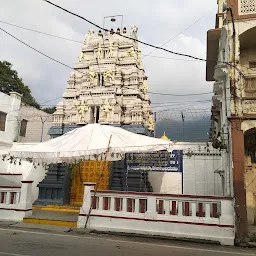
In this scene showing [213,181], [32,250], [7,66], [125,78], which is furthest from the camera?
[7,66]

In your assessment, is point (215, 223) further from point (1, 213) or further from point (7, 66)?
point (7, 66)

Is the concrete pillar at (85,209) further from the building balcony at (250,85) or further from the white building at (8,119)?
the white building at (8,119)

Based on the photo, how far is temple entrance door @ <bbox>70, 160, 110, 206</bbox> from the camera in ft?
43.9

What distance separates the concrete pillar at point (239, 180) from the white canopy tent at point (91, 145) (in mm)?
2349

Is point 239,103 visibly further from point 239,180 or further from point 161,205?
point 161,205

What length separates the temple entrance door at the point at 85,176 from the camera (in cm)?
1337

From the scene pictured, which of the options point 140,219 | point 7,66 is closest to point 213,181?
point 140,219

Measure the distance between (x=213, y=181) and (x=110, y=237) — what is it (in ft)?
21.4

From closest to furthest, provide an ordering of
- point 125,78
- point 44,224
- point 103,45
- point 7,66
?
point 44,224
point 125,78
point 103,45
point 7,66

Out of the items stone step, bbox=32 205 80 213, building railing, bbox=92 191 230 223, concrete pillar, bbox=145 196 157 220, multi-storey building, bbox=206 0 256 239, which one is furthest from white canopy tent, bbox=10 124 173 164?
stone step, bbox=32 205 80 213

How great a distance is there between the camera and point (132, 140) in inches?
398

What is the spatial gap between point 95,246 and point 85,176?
7.41 m

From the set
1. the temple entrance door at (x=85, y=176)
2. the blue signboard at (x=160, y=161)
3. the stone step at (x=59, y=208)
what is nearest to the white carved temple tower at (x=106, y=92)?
the blue signboard at (x=160, y=161)

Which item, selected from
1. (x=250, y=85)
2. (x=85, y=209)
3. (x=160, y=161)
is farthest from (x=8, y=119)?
(x=250, y=85)
